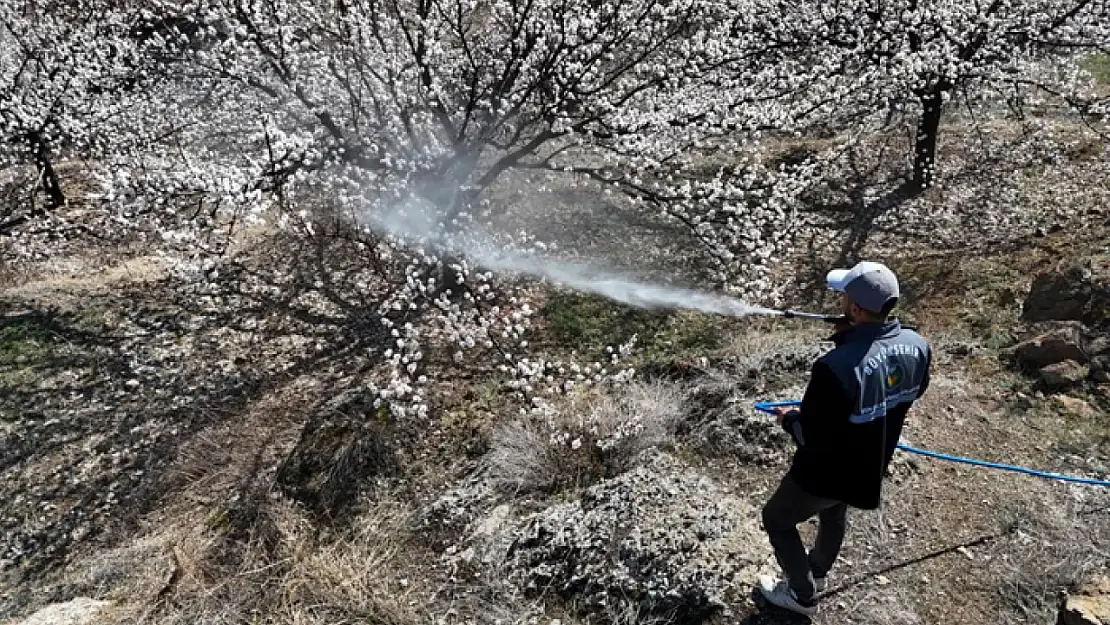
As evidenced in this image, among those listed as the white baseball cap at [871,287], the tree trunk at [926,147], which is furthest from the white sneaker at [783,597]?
the tree trunk at [926,147]

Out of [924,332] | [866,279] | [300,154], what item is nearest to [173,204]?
[300,154]

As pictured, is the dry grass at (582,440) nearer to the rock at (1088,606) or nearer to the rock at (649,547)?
the rock at (649,547)

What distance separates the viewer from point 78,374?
863 cm

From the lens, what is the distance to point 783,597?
13.2 ft

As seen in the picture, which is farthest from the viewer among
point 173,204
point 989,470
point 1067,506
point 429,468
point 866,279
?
point 173,204

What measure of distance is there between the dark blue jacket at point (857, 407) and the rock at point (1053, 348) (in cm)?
375

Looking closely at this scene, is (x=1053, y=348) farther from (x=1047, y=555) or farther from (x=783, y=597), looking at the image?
(x=783, y=597)

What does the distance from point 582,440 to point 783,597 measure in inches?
95.4

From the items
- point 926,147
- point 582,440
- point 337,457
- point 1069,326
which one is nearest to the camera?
point 582,440

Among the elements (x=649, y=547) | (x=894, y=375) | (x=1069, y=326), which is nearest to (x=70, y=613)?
(x=649, y=547)

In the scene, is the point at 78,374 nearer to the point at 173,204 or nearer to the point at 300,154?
the point at 173,204

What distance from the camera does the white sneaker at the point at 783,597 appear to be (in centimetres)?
399

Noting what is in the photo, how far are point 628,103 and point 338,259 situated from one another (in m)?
4.43

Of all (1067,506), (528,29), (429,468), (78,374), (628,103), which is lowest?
(1067,506)
